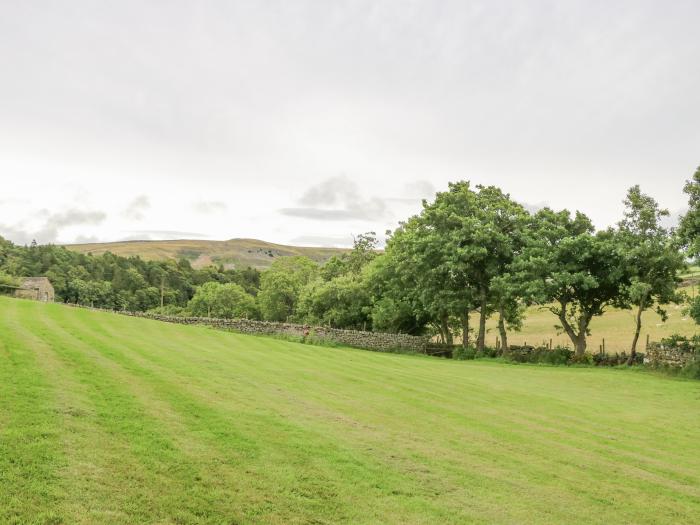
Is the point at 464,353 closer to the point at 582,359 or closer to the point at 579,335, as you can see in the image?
the point at 579,335

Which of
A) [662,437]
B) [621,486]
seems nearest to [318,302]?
[662,437]

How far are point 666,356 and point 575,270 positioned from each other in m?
7.52

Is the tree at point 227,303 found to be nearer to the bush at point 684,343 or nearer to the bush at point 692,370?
the bush at point 684,343

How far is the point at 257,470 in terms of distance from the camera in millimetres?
8039

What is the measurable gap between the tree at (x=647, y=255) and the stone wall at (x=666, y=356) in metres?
1.67

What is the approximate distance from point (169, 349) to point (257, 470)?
13059 millimetres

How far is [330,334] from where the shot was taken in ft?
153

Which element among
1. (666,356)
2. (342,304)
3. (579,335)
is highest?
(342,304)

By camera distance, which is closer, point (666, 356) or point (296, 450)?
point (296, 450)

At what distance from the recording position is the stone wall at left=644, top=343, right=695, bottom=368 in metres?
30.5

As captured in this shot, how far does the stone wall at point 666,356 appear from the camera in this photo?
100 feet

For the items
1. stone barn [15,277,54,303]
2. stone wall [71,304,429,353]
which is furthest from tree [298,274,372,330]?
stone barn [15,277,54,303]

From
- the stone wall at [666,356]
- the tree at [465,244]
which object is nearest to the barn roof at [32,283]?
the tree at [465,244]

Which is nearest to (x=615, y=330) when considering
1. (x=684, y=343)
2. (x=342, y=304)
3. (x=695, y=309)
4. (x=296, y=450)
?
(x=342, y=304)
